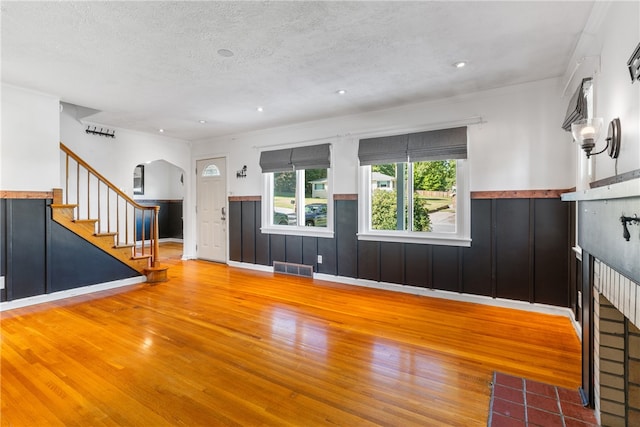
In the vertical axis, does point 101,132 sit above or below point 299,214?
above

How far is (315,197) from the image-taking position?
539 cm

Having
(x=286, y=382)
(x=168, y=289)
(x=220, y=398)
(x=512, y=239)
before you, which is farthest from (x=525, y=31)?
(x=168, y=289)

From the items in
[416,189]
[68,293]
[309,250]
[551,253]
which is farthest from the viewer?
[309,250]

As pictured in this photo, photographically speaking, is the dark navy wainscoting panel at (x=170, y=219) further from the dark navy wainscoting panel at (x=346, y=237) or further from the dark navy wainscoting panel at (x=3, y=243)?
the dark navy wainscoting panel at (x=346, y=237)

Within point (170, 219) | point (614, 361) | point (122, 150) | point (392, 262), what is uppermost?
point (122, 150)

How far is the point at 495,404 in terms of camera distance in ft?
6.36

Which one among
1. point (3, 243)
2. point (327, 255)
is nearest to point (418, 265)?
point (327, 255)

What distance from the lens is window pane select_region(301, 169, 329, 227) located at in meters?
5.27

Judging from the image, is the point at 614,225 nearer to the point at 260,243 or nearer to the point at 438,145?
A: the point at 438,145

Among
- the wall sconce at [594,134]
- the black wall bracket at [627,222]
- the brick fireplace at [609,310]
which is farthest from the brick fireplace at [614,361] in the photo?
the wall sconce at [594,134]

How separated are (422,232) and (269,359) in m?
2.74

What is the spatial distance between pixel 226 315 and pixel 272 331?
0.72 m

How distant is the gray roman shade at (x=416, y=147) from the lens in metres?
4.00

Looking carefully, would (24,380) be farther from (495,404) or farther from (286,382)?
(495,404)
